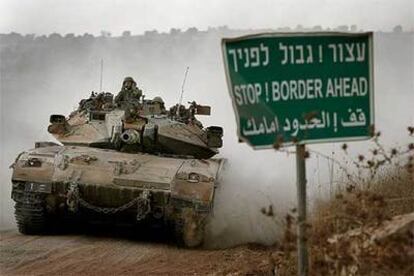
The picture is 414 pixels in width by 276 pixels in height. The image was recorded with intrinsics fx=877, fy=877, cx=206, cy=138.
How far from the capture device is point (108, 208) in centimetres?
991

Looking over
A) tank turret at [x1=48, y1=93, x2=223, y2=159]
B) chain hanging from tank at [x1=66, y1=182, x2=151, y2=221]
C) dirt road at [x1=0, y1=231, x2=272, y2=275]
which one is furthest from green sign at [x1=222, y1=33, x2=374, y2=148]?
tank turret at [x1=48, y1=93, x2=223, y2=159]

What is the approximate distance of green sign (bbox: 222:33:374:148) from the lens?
4.02 m

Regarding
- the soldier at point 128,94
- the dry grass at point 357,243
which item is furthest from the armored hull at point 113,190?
the dry grass at point 357,243

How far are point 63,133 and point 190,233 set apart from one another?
110 inches

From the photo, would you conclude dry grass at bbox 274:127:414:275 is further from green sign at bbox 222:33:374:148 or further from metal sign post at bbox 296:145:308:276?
green sign at bbox 222:33:374:148

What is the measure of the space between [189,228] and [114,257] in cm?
122

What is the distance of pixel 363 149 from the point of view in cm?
1438

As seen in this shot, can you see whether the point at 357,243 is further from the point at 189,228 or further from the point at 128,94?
the point at 128,94

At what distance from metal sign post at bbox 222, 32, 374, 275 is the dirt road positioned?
Result: 103 inches

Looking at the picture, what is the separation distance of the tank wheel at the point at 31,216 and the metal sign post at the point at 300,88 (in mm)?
6175

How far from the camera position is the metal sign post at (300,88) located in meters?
4.02

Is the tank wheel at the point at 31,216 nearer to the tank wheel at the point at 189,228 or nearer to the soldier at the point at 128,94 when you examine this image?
the tank wheel at the point at 189,228

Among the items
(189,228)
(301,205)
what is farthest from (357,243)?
(189,228)

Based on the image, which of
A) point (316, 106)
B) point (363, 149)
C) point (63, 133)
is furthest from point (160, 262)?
point (363, 149)
